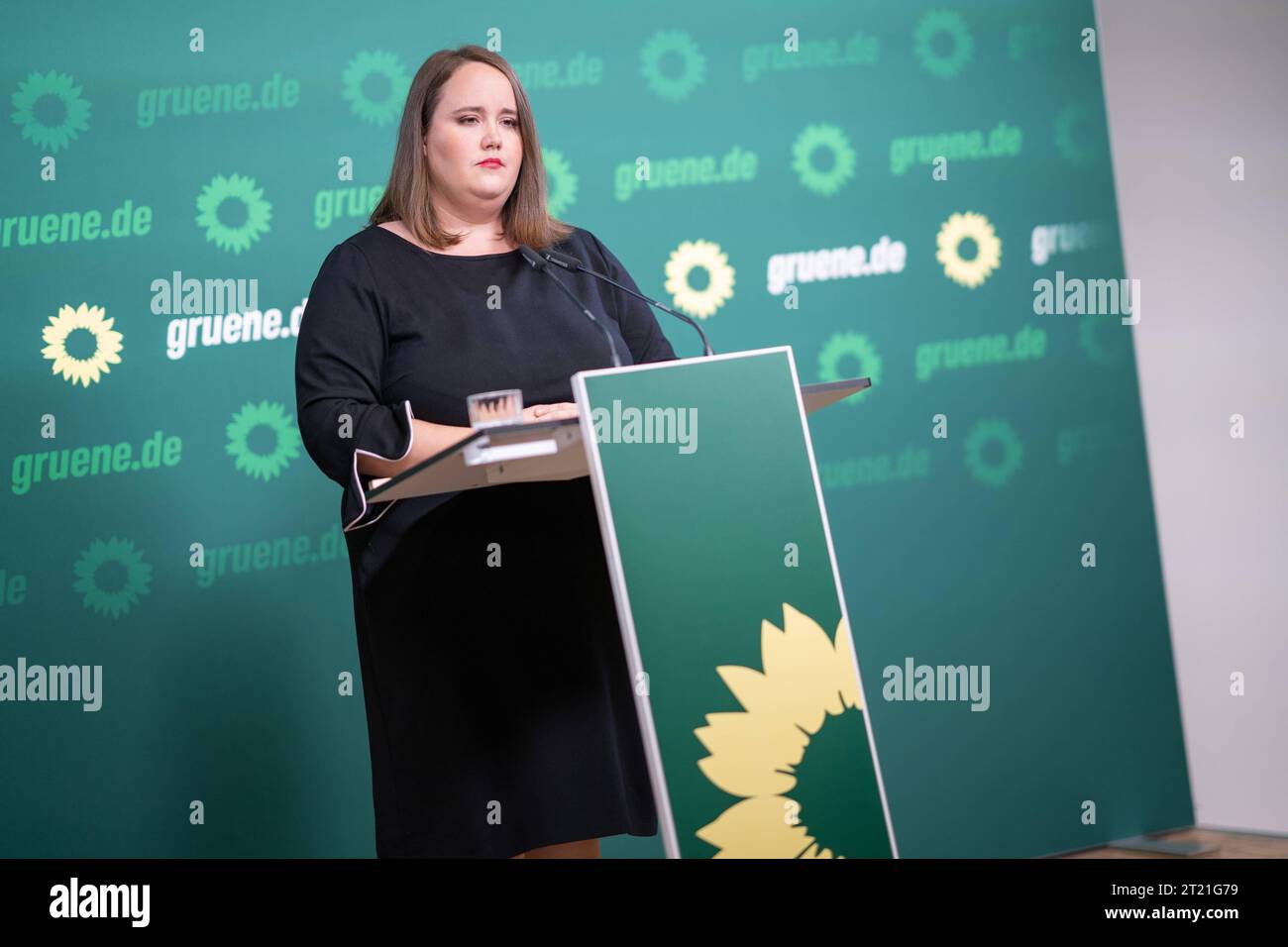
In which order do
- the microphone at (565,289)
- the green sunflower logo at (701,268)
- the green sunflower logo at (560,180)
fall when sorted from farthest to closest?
the green sunflower logo at (701,268) → the green sunflower logo at (560,180) → the microphone at (565,289)

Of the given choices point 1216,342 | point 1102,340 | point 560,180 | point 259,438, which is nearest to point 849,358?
point 1102,340

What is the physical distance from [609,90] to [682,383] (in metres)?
1.87

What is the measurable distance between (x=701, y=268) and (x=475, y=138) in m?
1.40

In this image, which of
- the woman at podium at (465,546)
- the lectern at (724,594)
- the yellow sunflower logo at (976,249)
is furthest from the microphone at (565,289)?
the yellow sunflower logo at (976,249)

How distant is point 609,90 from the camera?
10.7ft

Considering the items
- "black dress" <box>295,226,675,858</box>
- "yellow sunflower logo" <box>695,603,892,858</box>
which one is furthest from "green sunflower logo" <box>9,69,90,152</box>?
"yellow sunflower logo" <box>695,603,892,858</box>

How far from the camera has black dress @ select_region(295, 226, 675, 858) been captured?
73.0 inches

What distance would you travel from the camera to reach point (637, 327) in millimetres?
2170

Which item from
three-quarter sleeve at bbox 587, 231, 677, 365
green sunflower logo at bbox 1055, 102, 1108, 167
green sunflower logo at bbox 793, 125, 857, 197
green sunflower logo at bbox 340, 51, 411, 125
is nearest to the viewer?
three-quarter sleeve at bbox 587, 231, 677, 365

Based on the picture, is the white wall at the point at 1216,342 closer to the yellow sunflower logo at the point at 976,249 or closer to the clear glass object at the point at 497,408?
the yellow sunflower logo at the point at 976,249

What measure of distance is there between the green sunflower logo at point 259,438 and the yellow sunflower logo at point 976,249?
1.89m

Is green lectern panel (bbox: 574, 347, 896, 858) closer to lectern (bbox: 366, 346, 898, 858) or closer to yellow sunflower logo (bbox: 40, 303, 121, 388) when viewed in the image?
lectern (bbox: 366, 346, 898, 858)

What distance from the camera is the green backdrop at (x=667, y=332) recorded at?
2789 millimetres
